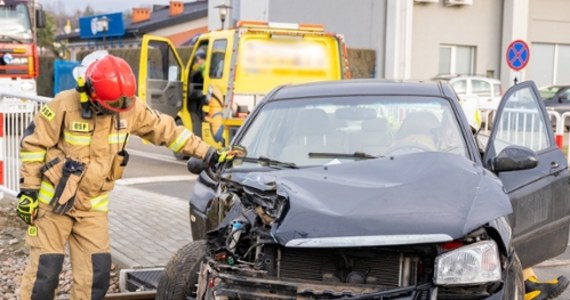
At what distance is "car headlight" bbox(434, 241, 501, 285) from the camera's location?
351cm

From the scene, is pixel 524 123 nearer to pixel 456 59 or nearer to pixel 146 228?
pixel 146 228

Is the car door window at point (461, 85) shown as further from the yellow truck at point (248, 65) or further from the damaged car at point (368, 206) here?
the damaged car at point (368, 206)

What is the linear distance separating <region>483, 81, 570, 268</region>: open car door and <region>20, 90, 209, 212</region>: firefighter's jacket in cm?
225

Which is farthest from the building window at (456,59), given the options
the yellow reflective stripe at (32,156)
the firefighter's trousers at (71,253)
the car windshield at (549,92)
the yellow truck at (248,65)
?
the yellow reflective stripe at (32,156)

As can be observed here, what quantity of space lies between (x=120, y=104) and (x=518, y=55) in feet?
51.9

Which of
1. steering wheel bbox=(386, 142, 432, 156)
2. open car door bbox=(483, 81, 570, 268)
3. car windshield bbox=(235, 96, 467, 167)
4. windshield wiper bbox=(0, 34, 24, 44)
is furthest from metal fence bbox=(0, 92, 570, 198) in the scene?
windshield wiper bbox=(0, 34, 24, 44)

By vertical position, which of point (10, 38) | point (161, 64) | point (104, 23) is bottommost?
point (161, 64)

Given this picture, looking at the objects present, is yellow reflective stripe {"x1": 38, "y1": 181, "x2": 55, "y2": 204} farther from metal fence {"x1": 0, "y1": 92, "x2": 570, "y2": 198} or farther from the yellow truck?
the yellow truck

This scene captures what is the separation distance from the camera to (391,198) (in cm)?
374

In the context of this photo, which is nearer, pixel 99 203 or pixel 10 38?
pixel 99 203

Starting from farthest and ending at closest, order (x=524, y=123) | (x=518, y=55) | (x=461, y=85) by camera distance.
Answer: (x=461, y=85) → (x=518, y=55) → (x=524, y=123)

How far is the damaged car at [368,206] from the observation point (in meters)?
3.54

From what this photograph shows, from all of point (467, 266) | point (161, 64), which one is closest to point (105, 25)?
point (161, 64)

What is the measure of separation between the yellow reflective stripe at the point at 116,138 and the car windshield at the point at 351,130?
2.68 feet
